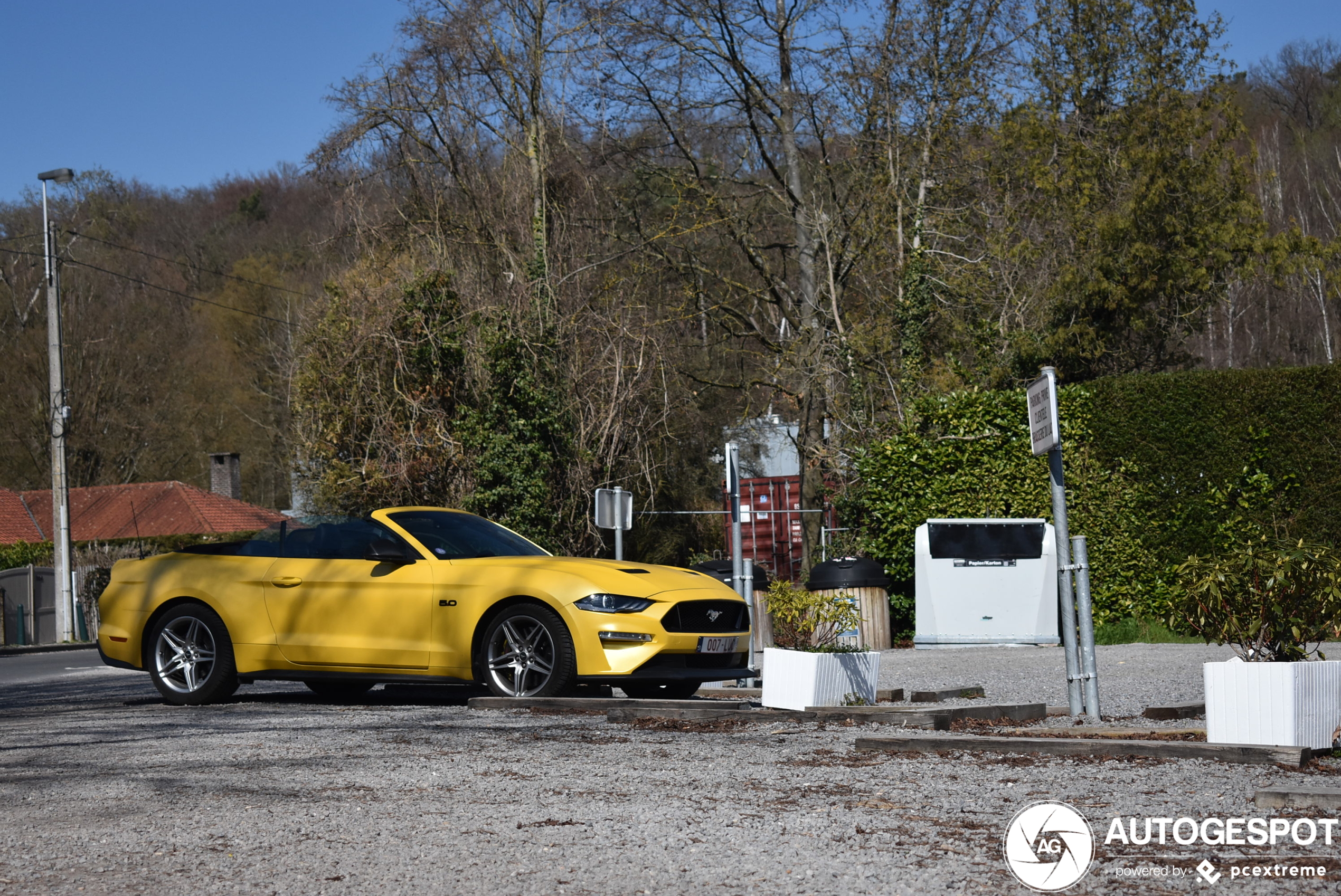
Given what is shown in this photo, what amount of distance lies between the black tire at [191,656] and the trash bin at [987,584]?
10.1 metres

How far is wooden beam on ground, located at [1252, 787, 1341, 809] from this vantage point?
15.7ft

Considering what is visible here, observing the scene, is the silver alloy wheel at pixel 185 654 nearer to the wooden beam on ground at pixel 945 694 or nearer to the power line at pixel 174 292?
the wooden beam on ground at pixel 945 694

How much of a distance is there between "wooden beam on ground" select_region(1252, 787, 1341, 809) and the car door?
20.8 feet

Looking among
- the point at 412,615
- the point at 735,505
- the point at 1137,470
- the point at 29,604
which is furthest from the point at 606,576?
the point at 29,604

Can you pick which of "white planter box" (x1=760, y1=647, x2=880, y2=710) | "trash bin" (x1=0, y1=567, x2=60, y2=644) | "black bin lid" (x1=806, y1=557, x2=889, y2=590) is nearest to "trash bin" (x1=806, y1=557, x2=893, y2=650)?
"black bin lid" (x1=806, y1=557, x2=889, y2=590)

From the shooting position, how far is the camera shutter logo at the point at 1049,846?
13.5 ft

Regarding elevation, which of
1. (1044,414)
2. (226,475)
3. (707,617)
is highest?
(226,475)

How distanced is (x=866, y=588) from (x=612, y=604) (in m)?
9.74

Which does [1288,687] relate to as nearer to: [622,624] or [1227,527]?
[622,624]

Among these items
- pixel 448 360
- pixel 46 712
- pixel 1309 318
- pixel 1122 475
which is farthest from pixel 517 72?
pixel 1309 318

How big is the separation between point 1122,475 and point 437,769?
13926 mm

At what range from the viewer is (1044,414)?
28.7 ft

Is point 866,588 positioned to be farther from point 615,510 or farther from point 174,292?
point 174,292

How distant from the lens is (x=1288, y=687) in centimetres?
654
